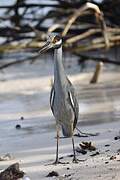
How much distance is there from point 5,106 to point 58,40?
4.76 meters

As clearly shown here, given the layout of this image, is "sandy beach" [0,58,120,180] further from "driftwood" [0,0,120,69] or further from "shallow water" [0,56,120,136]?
"driftwood" [0,0,120,69]

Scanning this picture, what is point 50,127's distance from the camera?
299 inches

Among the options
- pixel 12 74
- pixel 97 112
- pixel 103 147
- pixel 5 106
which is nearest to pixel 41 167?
pixel 103 147

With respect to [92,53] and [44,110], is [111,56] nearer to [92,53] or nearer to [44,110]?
[92,53]

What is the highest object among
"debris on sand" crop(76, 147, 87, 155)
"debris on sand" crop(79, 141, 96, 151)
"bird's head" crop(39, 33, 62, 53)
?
"bird's head" crop(39, 33, 62, 53)

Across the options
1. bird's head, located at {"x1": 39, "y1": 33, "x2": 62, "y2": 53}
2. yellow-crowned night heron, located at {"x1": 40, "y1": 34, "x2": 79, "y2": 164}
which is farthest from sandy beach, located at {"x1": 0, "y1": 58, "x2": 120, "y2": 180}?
bird's head, located at {"x1": 39, "y1": 33, "x2": 62, "y2": 53}

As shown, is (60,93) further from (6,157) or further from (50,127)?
(50,127)

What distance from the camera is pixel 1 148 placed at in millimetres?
6352

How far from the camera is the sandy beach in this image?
506 centimetres

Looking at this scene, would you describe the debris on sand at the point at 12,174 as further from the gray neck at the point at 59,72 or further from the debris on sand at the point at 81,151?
the debris on sand at the point at 81,151

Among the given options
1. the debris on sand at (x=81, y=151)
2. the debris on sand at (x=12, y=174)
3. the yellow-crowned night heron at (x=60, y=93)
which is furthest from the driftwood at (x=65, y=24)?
the debris on sand at (x=12, y=174)

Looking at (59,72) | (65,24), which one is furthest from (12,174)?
(65,24)

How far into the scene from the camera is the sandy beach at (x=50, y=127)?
5059mm

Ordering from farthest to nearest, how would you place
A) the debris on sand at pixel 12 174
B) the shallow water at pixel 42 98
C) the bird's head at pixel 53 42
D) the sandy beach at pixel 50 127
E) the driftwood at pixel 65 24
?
the driftwood at pixel 65 24 < the shallow water at pixel 42 98 < the bird's head at pixel 53 42 < the sandy beach at pixel 50 127 < the debris on sand at pixel 12 174
